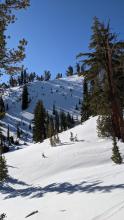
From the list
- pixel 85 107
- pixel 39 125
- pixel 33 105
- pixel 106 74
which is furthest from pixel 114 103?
pixel 33 105

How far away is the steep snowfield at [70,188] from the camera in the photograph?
947cm

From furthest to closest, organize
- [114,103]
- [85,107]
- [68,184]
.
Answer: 1. [85,107]
2. [114,103]
3. [68,184]

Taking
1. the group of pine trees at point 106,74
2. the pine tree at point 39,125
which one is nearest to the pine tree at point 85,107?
the group of pine trees at point 106,74

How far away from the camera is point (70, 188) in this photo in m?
12.8

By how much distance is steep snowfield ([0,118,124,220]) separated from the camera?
9.47 meters

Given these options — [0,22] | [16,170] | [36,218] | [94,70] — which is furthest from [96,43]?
[36,218]

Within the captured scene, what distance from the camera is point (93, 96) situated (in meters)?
24.4

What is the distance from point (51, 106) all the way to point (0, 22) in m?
170

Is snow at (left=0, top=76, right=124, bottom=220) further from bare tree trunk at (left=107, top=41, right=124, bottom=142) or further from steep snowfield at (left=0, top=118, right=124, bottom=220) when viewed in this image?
bare tree trunk at (left=107, top=41, right=124, bottom=142)

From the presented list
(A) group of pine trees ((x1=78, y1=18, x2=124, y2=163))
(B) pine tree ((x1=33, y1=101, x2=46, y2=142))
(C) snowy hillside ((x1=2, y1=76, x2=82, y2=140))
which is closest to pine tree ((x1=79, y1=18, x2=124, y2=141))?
(A) group of pine trees ((x1=78, y1=18, x2=124, y2=163))

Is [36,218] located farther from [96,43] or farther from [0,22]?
[96,43]

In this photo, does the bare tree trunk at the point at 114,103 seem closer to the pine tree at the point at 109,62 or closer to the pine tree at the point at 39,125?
the pine tree at the point at 109,62

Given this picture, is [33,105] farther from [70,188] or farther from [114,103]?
[70,188]

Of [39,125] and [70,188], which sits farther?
[39,125]
